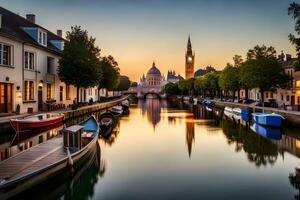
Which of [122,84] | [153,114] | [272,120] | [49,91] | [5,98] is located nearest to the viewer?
[5,98]

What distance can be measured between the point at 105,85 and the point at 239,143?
50052 millimetres

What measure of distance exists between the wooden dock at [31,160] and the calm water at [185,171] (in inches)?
35.9

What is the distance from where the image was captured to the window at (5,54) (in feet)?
104

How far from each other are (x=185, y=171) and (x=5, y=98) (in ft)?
72.5

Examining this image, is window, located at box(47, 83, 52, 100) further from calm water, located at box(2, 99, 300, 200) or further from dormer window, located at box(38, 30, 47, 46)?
calm water, located at box(2, 99, 300, 200)

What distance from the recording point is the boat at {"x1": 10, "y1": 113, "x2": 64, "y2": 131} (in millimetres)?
27277

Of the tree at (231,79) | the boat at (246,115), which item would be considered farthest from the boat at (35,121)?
the tree at (231,79)

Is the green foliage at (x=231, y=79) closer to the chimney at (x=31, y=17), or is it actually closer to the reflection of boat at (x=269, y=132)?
the reflection of boat at (x=269, y=132)

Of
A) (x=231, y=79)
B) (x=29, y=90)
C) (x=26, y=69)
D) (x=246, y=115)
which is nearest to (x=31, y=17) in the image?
(x=26, y=69)

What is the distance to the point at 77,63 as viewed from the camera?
45.4 m

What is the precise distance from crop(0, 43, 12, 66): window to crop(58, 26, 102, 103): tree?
12300 millimetres

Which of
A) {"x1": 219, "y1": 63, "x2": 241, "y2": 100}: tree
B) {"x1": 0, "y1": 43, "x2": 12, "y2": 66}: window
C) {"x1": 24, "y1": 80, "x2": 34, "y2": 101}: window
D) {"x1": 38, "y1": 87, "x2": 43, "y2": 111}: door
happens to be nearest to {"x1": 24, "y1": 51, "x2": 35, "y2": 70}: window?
{"x1": 24, "y1": 80, "x2": 34, "y2": 101}: window

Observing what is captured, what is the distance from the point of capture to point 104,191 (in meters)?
14.6

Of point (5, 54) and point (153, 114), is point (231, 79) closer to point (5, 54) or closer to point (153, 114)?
point (153, 114)
